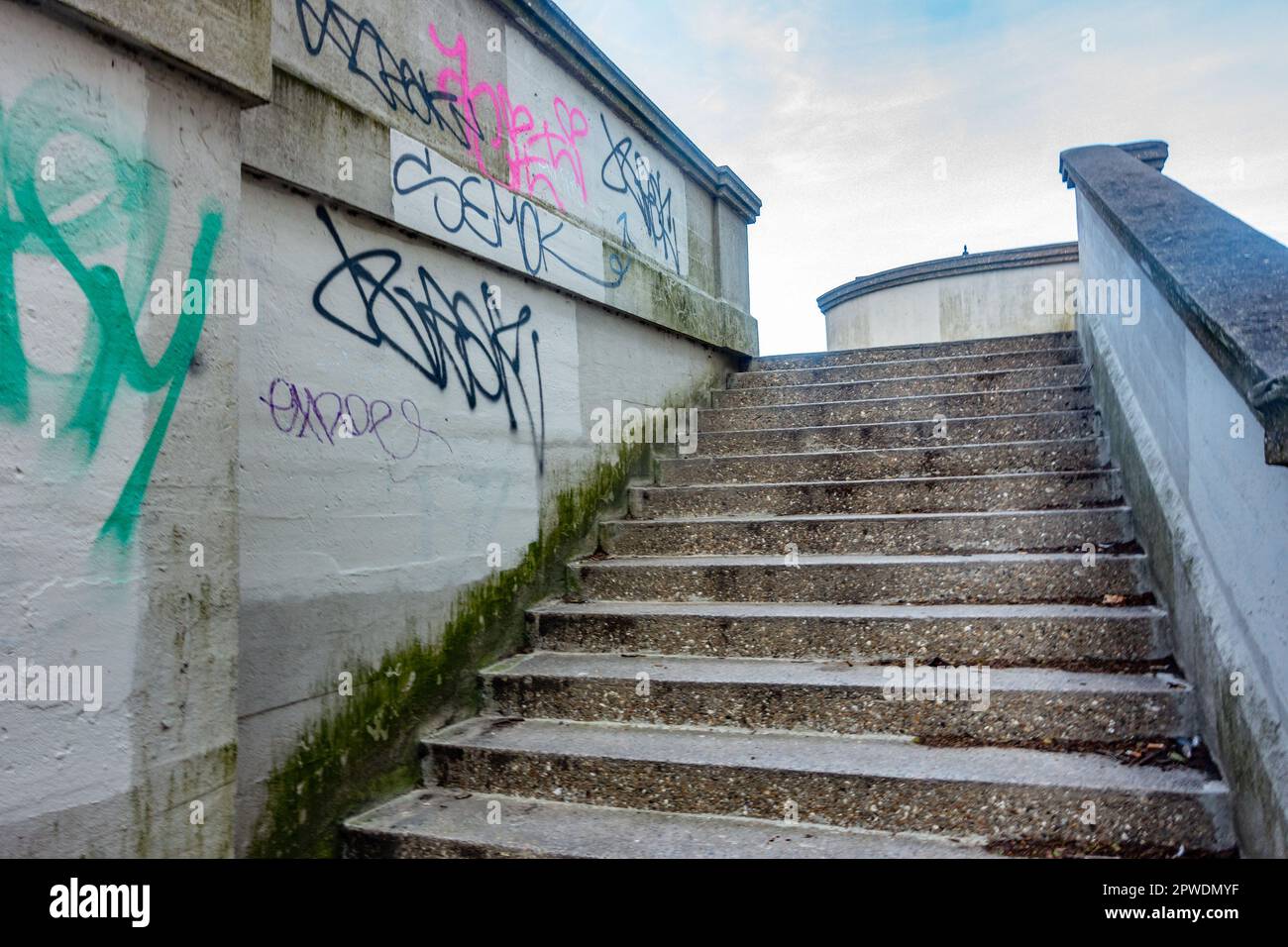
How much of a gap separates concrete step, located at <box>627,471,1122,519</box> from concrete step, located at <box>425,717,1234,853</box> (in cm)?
166

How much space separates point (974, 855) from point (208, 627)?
88.3 inches

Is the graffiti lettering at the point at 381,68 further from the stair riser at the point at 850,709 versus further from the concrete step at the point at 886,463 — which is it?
the stair riser at the point at 850,709

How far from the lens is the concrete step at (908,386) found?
16.9 feet

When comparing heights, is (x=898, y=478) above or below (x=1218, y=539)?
above

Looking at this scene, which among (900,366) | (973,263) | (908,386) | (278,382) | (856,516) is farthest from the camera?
(973,263)

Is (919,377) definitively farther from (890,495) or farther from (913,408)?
(890,495)

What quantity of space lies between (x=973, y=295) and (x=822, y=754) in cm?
913

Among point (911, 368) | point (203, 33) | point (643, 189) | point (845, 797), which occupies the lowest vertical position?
point (845, 797)

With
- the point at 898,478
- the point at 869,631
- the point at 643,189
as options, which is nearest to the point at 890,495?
the point at 898,478

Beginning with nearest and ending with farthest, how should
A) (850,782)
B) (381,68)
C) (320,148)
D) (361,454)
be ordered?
(850,782), (320,148), (361,454), (381,68)

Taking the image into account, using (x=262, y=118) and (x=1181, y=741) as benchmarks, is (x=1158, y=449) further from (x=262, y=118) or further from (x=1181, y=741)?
(x=262, y=118)

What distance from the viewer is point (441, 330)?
11.7 ft

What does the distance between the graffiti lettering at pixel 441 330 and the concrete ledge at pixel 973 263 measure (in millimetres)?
8044
